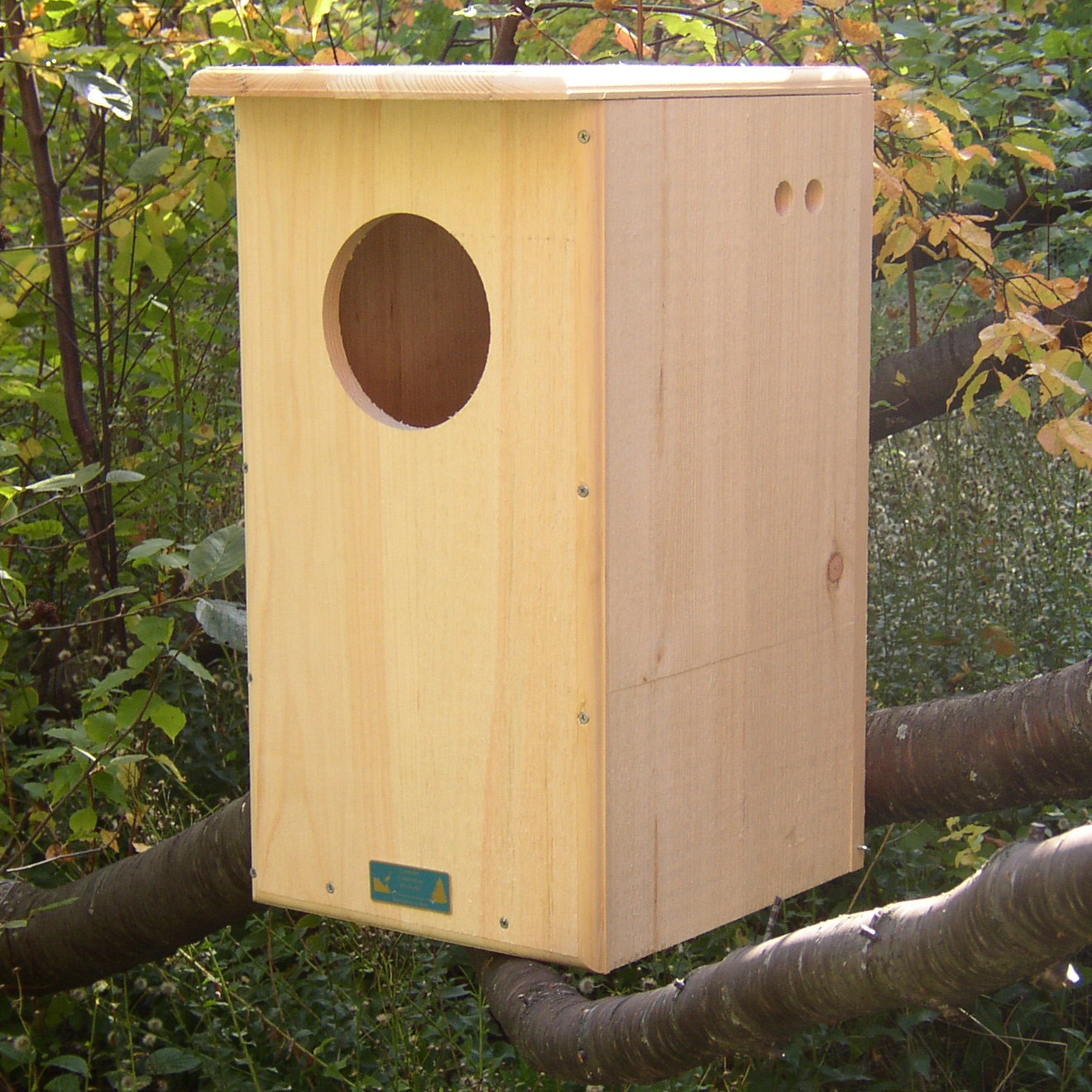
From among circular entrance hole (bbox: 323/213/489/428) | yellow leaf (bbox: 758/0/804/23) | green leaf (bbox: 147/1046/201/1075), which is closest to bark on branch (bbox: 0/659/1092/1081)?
green leaf (bbox: 147/1046/201/1075)

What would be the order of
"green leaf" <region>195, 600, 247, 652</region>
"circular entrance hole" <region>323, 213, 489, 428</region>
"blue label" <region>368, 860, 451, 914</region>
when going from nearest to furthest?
"blue label" <region>368, 860, 451, 914</region> → "green leaf" <region>195, 600, 247, 652</region> → "circular entrance hole" <region>323, 213, 489, 428</region>

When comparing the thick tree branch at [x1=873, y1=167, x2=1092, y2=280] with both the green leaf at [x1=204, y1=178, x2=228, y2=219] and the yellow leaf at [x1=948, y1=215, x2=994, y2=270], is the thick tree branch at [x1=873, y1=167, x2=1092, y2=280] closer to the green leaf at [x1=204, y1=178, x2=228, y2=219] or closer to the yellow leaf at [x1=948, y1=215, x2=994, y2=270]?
the yellow leaf at [x1=948, y1=215, x2=994, y2=270]

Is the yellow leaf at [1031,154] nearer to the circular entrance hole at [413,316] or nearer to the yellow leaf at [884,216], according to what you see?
the yellow leaf at [884,216]

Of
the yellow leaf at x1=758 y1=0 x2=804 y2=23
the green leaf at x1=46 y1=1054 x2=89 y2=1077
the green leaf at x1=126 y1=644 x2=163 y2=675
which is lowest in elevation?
the green leaf at x1=46 y1=1054 x2=89 y2=1077

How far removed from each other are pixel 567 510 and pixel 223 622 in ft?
1.97

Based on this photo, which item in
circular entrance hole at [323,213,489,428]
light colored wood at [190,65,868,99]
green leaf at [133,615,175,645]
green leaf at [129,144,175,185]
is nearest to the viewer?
light colored wood at [190,65,868,99]

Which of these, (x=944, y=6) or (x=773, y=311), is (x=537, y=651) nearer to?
(x=773, y=311)

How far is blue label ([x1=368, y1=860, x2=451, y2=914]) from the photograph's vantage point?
1.83 metres

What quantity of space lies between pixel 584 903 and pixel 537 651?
0.93 feet

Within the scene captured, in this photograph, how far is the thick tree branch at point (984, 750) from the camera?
2.07 meters

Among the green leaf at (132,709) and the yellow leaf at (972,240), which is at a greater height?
the yellow leaf at (972,240)

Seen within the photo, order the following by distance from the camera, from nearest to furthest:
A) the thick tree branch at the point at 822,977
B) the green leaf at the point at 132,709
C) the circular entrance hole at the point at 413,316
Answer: the thick tree branch at the point at 822,977, the circular entrance hole at the point at 413,316, the green leaf at the point at 132,709

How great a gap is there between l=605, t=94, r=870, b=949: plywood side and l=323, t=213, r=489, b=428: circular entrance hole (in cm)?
46

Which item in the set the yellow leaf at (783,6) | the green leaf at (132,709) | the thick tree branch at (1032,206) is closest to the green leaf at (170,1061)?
the green leaf at (132,709)
